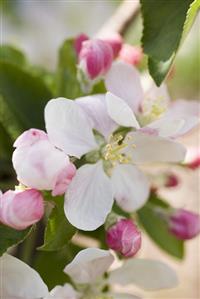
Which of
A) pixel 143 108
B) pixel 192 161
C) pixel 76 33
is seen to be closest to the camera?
pixel 143 108

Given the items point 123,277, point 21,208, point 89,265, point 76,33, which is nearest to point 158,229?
point 123,277

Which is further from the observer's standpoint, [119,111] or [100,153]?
[100,153]

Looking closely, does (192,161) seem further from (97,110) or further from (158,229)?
(97,110)

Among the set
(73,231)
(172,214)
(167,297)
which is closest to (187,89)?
(167,297)

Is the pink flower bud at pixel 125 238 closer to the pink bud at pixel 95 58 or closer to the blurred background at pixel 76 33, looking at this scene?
the pink bud at pixel 95 58

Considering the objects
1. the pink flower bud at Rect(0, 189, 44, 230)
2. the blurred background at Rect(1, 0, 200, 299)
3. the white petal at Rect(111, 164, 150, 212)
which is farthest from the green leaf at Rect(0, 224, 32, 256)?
the blurred background at Rect(1, 0, 200, 299)
